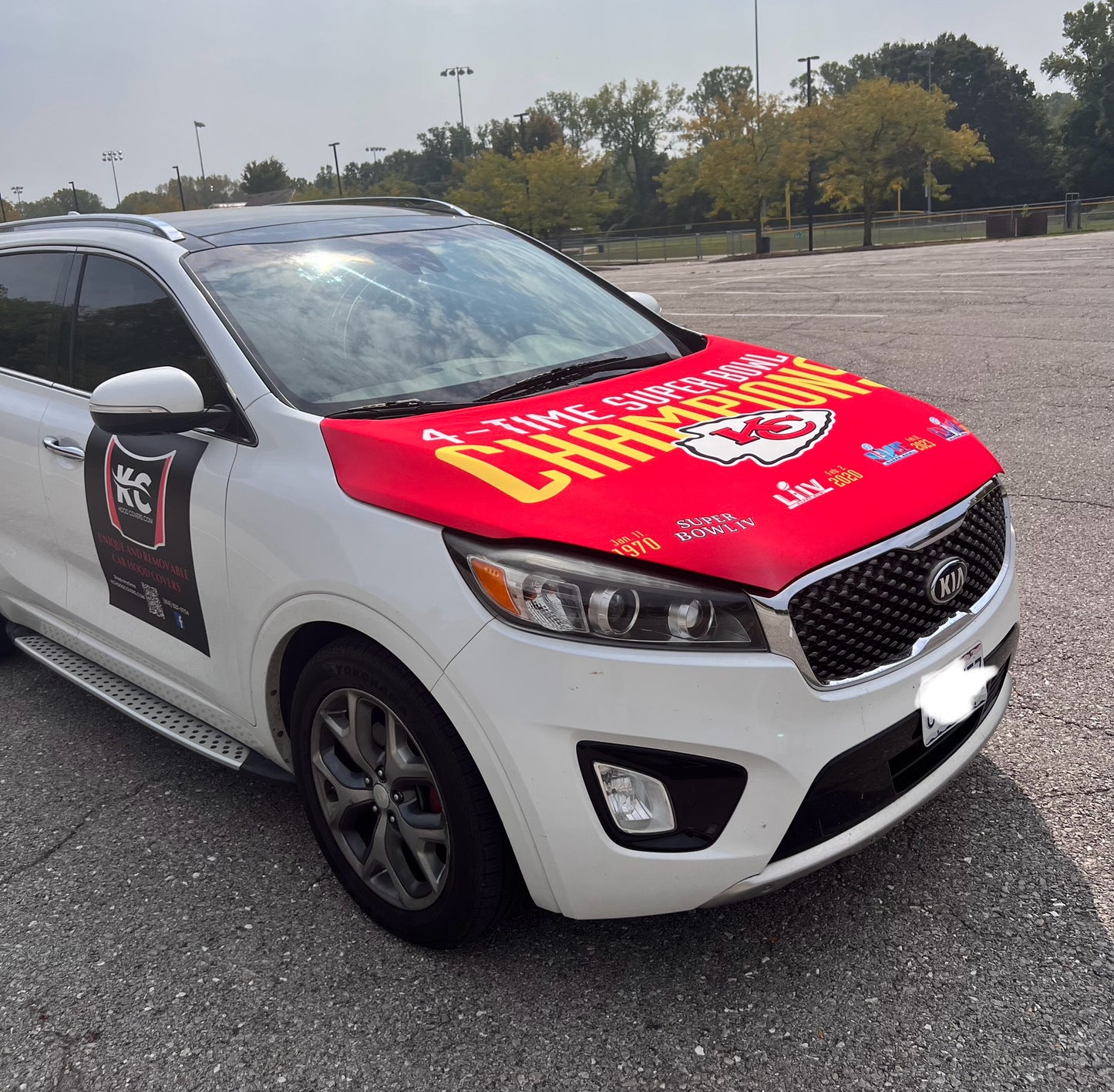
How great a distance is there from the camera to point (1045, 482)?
5.88 meters

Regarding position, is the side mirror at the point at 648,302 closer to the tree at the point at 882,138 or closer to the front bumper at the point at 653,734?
the front bumper at the point at 653,734

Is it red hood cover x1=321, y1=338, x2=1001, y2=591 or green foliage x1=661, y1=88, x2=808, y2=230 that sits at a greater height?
green foliage x1=661, y1=88, x2=808, y2=230

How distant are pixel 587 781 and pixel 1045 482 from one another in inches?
184

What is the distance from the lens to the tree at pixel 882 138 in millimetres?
44250

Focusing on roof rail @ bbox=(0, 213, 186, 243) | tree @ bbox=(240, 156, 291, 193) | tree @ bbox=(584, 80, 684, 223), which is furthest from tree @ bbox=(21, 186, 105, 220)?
roof rail @ bbox=(0, 213, 186, 243)

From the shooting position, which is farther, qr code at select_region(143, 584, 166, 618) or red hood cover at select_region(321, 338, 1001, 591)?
qr code at select_region(143, 584, 166, 618)

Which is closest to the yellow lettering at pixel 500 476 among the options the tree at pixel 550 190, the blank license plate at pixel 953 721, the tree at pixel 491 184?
the blank license plate at pixel 953 721

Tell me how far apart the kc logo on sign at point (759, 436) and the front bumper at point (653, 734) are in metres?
0.56

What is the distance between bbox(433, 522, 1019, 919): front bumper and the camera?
6.75ft

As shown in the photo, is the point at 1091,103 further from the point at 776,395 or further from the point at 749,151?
the point at 776,395

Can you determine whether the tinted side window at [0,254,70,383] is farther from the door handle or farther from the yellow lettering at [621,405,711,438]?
the yellow lettering at [621,405,711,438]

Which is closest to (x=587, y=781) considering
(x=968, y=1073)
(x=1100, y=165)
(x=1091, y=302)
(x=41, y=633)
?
(x=968, y=1073)

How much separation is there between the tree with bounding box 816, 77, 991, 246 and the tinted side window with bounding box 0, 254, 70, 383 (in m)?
44.3

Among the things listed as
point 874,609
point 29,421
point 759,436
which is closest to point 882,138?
point 29,421
